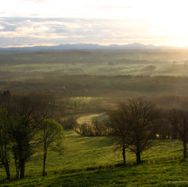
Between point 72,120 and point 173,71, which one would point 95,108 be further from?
point 173,71

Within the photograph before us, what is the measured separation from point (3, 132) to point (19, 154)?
3336 mm

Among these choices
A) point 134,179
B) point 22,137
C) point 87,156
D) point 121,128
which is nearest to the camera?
point 134,179

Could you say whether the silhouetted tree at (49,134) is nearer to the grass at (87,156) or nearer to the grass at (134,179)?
the grass at (87,156)

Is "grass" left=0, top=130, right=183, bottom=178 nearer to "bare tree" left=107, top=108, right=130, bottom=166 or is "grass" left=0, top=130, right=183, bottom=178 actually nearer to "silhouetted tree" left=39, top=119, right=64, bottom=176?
"silhouetted tree" left=39, top=119, right=64, bottom=176

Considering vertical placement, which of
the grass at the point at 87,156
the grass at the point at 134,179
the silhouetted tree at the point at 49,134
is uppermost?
the silhouetted tree at the point at 49,134

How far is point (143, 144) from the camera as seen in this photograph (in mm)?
21516

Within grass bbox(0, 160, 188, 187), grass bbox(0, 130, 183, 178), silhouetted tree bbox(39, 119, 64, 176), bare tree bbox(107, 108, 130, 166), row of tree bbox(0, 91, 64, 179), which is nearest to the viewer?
grass bbox(0, 160, 188, 187)

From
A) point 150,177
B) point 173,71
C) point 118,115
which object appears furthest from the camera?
point 173,71

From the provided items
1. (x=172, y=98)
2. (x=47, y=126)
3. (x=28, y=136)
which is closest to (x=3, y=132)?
(x=28, y=136)

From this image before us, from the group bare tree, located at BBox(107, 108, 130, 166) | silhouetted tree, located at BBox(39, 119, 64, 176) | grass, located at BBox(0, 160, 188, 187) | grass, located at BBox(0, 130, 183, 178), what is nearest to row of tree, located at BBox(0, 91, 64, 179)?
silhouetted tree, located at BBox(39, 119, 64, 176)

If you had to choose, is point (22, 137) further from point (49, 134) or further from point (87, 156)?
point (87, 156)

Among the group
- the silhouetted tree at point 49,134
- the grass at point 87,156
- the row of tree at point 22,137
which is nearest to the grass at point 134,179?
the row of tree at point 22,137

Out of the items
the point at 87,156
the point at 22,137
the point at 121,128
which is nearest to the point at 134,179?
the point at 121,128

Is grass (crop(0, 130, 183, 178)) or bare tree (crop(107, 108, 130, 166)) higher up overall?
bare tree (crop(107, 108, 130, 166))
